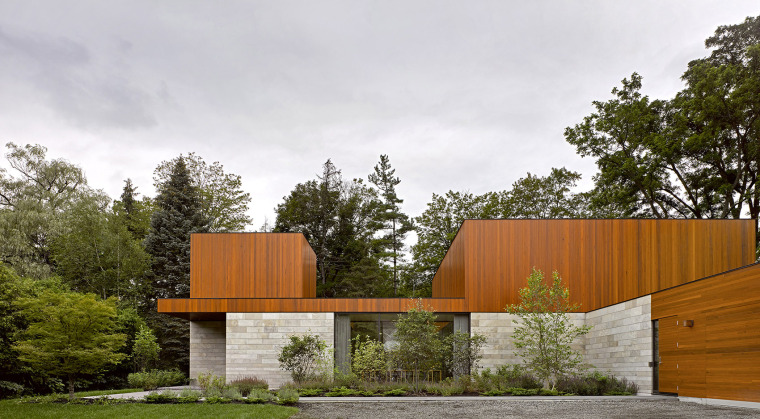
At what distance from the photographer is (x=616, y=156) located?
26547 millimetres

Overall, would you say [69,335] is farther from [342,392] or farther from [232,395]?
[342,392]

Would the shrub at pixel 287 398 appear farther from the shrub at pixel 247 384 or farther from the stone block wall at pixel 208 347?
the stone block wall at pixel 208 347

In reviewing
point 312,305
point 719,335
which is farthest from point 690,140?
point 312,305

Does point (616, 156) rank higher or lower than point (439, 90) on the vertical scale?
lower

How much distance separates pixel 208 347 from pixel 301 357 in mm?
5601

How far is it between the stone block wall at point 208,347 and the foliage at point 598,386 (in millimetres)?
11597

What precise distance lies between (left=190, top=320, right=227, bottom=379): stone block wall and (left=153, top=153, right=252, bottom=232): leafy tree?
1273 centimetres

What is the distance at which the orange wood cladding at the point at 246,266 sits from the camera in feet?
63.6

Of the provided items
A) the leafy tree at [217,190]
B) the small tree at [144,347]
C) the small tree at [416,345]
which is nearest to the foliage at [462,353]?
the small tree at [416,345]

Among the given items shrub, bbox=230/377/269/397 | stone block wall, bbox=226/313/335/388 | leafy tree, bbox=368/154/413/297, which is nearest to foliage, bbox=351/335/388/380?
stone block wall, bbox=226/313/335/388

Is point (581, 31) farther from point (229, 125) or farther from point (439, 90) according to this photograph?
point (229, 125)

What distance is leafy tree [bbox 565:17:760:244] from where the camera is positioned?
886 inches

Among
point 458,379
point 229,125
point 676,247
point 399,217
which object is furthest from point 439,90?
point 399,217

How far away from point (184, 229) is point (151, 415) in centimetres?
1975
